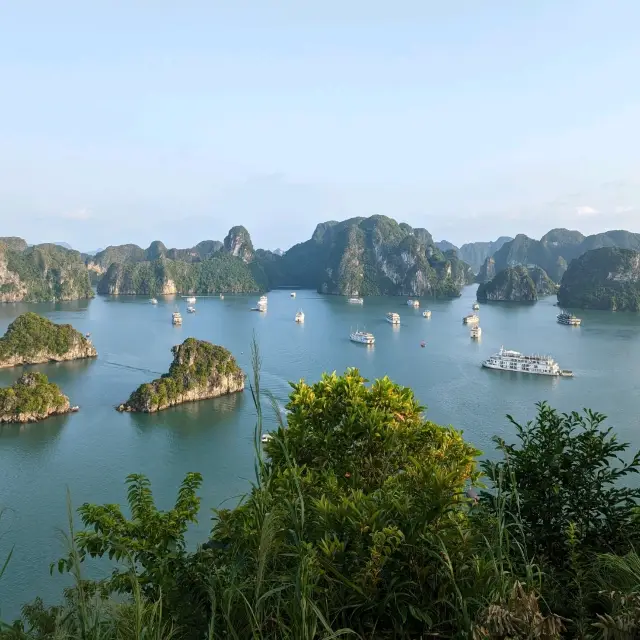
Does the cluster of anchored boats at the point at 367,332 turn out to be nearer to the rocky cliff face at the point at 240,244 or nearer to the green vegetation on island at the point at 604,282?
the green vegetation on island at the point at 604,282

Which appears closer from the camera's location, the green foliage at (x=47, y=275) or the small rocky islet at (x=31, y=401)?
the small rocky islet at (x=31, y=401)

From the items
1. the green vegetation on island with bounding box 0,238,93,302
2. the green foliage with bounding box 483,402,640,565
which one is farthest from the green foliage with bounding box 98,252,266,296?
the green foliage with bounding box 483,402,640,565

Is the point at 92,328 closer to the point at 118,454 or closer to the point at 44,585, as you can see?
the point at 118,454

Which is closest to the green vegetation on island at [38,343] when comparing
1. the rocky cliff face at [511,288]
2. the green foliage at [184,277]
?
the green foliage at [184,277]

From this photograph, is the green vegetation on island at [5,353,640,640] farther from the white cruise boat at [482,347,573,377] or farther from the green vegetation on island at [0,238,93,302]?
the green vegetation on island at [0,238,93,302]

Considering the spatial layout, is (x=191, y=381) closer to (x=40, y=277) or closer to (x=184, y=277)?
(x=40, y=277)

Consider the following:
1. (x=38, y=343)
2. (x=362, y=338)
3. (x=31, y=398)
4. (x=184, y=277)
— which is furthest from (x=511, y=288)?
(x=31, y=398)
